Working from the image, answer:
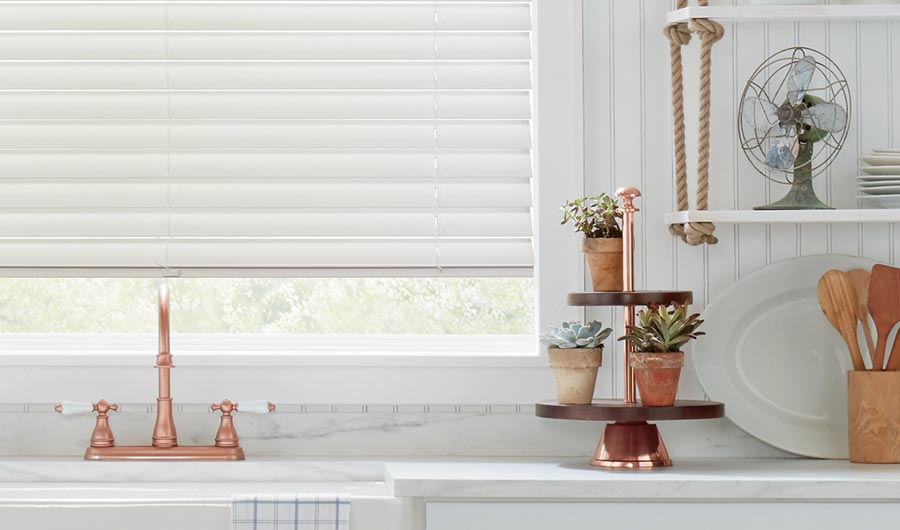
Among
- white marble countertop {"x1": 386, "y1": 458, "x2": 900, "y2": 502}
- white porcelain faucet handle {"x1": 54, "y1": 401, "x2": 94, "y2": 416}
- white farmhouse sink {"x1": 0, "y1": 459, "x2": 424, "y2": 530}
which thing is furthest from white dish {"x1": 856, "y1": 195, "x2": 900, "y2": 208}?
white porcelain faucet handle {"x1": 54, "y1": 401, "x2": 94, "y2": 416}

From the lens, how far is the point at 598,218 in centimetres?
186

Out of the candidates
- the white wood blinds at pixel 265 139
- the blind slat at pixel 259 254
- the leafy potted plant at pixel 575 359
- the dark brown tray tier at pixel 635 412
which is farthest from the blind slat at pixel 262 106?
the dark brown tray tier at pixel 635 412

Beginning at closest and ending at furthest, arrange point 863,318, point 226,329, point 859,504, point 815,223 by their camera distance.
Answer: point 859,504 → point 863,318 → point 815,223 → point 226,329

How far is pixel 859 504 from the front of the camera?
1.57 meters

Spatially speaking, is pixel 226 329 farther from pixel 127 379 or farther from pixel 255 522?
pixel 255 522

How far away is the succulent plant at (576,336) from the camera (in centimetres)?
178

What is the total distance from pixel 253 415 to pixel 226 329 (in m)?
0.23

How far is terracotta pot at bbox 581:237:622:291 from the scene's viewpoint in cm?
182

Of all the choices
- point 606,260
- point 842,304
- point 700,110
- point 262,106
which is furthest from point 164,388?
point 842,304

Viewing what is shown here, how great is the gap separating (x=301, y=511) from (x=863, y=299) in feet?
3.30

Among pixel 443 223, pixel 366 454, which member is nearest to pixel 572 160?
pixel 443 223

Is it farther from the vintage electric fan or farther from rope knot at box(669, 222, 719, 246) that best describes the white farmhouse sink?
the vintage electric fan

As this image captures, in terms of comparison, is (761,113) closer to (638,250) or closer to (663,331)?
(638,250)

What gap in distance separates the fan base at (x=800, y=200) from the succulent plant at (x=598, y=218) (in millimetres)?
250
